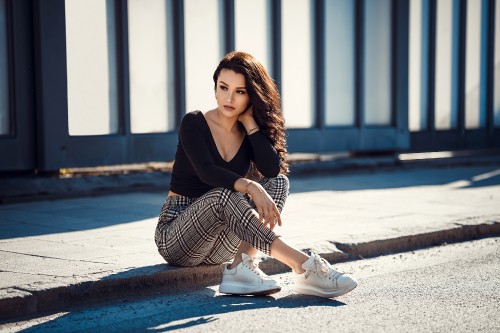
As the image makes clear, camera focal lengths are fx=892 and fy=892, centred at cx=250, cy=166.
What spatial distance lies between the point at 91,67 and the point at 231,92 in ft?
14.7

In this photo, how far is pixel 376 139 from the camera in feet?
41.7

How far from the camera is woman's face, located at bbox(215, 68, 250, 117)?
17.6 ft

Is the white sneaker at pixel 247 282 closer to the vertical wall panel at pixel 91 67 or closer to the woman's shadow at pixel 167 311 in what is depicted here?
the woman's shadow at pixel 167 311

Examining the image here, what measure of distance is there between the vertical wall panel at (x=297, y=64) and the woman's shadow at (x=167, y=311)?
663cm

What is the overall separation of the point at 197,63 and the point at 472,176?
3988mm

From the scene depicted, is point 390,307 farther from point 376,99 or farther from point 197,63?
point 376,99

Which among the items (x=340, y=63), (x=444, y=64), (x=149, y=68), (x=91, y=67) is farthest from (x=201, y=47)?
(x=444, y=64)

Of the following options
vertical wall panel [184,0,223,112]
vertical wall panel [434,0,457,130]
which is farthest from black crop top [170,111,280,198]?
vertical wall panel [434,0,457,130]

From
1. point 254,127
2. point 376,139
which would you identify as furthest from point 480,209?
point 376,139

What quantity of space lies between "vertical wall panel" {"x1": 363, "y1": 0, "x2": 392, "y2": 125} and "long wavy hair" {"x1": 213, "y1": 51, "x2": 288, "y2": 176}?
7.14 metres

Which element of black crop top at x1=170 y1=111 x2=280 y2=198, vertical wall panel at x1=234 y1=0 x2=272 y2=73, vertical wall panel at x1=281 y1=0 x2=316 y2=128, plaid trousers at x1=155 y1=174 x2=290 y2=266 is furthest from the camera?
vertical wall panel at x1=281 y1=0 x2=316 y2=128

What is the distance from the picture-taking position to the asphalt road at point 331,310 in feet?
14.4

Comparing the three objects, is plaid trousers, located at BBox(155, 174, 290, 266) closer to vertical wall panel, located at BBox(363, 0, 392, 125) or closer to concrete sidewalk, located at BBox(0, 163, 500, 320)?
concrete sidewalk, located at BBox(0, 163, 500, 320)

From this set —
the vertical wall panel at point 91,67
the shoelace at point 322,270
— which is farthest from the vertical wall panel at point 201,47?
the shoelace at point 322,270
